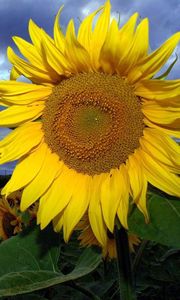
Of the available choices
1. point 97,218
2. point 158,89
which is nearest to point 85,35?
point 158,89

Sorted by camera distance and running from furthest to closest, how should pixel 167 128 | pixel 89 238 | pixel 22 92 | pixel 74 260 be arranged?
pixel 74 260, pixel 89 238, pixel 22 92, pixel 167 128

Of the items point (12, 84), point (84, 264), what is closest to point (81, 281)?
point (84, 264)

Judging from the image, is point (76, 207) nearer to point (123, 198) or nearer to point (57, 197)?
point (57, 197)

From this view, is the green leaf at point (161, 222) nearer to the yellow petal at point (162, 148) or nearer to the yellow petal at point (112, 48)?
the yellow petal at point (162, 148)

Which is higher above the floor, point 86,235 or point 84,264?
point 84,264

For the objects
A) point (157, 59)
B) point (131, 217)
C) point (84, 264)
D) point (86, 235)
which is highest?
point (157, 59)

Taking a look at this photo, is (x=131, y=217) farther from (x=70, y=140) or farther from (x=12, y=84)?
(x=12, y=84)

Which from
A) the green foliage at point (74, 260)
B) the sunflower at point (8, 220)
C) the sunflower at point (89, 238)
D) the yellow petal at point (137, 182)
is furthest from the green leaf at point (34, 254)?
the sunflower at point (8, 220)
